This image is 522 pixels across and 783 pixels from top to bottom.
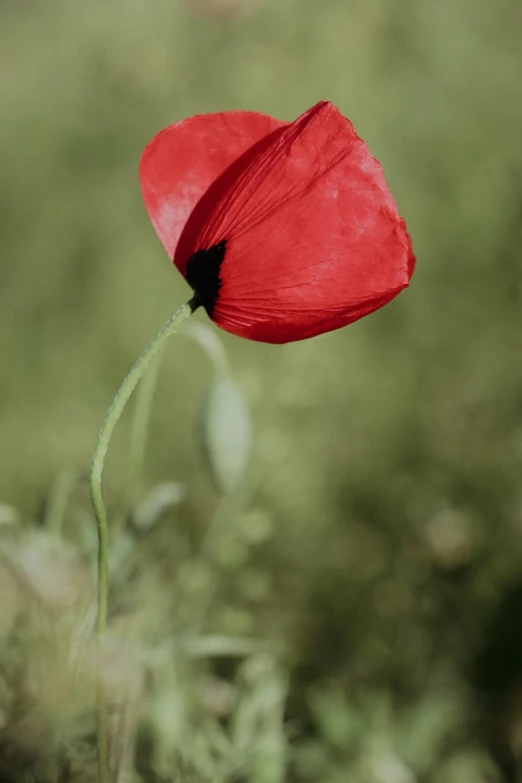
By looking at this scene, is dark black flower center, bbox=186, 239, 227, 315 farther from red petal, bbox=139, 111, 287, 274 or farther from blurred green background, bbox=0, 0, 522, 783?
blurred green background, bbox=0, 0, 522, 783

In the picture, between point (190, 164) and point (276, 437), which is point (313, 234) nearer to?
point (190, 164)

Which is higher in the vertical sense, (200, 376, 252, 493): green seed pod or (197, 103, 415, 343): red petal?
(197, 103, 415, 343): red petal

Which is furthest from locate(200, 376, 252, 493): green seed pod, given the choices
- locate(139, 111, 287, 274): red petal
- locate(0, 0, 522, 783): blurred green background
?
locate(139, 111, 287, 274): red petal

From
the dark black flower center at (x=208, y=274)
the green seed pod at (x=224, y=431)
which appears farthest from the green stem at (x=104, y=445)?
the green seed pod at (x=224, y=431)

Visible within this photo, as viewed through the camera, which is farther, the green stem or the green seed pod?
the green seed pod

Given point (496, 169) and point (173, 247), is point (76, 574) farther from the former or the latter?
point (496, 169)

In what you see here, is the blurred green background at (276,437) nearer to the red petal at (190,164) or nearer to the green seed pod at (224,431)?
the green seed pod at (224,431)

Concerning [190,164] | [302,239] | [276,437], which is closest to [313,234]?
[302,239]
